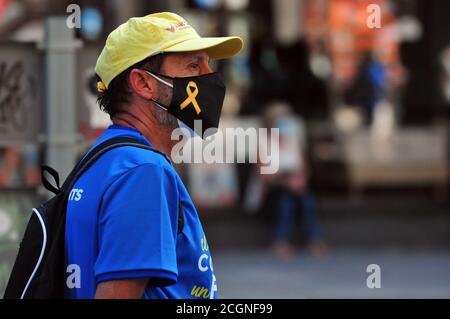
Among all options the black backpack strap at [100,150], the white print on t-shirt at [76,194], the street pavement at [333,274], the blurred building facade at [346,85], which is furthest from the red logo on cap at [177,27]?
the blurred building facade at [346,85]

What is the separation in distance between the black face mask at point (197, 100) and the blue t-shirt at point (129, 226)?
7.6 inches

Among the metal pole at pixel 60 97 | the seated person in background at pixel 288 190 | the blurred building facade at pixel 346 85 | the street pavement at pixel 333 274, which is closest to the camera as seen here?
the metal pole at pixel 60 97

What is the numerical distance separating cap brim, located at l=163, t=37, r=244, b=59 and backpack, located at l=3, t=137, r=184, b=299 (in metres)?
0.30

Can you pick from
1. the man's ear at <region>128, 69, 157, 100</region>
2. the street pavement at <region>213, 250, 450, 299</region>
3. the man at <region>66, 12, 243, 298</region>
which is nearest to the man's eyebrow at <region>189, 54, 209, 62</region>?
the man at <region>66, 12, 243, 298</region>

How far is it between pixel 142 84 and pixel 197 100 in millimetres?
219

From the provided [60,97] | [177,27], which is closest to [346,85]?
[60,97]

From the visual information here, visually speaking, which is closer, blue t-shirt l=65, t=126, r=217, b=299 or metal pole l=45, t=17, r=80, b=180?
blue t-shirt l=65, t=126, r=217, b=299

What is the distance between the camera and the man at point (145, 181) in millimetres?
2395

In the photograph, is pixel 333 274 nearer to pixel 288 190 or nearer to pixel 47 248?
pixel 288 190

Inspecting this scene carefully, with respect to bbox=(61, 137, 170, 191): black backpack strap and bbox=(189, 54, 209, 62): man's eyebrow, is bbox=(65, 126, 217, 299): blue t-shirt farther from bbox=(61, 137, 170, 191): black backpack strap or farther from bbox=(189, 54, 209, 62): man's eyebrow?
bbox=(189, 54, 209, 62): man's eyebrow

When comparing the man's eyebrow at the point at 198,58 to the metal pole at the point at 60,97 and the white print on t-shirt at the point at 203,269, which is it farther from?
the metal pole at the point at 60,97

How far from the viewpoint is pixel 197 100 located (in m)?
2.87

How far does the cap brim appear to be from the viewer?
8.83 ft
